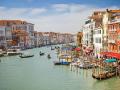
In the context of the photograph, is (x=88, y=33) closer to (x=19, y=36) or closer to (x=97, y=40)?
(x=97, y=40)

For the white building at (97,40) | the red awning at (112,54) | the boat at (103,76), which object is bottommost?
the boat at (103,76)

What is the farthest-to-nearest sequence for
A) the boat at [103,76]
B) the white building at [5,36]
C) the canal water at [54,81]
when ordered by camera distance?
the white building at [5,36], the boat at [103,76], the canal water at [54,81]

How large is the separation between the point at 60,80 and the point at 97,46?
319 centimetres

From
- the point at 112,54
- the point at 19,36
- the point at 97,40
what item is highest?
the point at 19,36

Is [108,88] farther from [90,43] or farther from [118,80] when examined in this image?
[90,43]

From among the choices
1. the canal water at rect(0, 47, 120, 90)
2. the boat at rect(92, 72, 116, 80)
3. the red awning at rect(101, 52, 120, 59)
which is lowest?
the canal water at rect(0, 47, 120, 90)

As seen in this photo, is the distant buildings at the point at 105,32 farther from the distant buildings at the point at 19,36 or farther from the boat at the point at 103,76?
the distant buildings at the point at 19,36

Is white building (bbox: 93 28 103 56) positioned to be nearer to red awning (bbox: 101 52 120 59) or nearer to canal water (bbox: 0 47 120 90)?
red awning (bbox: 101 52 120 59)

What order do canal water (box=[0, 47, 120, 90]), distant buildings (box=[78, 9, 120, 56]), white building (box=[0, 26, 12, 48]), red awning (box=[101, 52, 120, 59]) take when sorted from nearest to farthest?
1. canal water (box=[0, 47, 120, 90])
2. red awning (box=[101, 52, 120, 59])
3. distant buildings (box=[78, 9, 120, 56])
4. white building (box=[0, 26, 12, 48])

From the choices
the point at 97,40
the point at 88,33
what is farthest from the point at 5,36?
the point at 97,40

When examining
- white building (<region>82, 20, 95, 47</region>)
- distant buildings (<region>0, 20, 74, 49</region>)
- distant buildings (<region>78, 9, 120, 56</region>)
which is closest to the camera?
distant buildings (<region>78, 9, 120, 56</region>)

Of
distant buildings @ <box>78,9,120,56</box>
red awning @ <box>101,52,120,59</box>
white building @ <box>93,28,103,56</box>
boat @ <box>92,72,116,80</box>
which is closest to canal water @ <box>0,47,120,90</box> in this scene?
boat @ <box>92,72,116,80</box>

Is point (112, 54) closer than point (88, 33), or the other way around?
point (112, 54)

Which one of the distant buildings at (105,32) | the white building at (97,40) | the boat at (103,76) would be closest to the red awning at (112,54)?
the distant buildings at (105,32)
